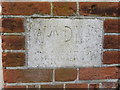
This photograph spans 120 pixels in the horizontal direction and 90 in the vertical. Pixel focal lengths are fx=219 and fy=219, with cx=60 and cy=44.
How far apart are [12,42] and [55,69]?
0.25m

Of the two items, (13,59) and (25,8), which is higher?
(25,8)

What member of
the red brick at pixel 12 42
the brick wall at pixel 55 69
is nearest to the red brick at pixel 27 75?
the brick wall at pixel 55 69

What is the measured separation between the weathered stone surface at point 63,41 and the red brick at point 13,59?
0.04m

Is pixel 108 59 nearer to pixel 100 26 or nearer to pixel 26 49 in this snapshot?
pixel 100 26

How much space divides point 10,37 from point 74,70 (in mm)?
359

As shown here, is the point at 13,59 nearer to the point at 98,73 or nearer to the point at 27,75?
the point at 27,75

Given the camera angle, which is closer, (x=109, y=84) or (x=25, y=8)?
(x=25, y=8)

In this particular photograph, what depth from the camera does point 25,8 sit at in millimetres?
1056

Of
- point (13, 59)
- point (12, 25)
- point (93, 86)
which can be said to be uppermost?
point (12, 25)

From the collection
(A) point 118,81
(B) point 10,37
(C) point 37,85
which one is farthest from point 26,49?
(A) point 118,81

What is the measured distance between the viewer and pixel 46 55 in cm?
108

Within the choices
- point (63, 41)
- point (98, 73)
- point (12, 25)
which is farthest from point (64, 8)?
point (98, 73)

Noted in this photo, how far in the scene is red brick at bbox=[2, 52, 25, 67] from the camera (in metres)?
1.08

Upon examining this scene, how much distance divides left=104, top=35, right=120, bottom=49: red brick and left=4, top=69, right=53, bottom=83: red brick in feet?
1.03
